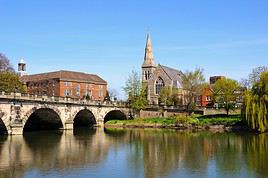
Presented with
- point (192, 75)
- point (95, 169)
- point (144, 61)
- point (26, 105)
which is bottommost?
point (95, 169)

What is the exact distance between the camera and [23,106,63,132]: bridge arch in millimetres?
62125

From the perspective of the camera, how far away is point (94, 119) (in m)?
76.4

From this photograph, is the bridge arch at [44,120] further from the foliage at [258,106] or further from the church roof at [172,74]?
the church roof at [172,74]

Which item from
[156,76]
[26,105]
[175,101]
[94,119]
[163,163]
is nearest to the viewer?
[163,163]

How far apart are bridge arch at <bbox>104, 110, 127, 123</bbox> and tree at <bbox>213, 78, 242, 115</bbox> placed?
21.7 meters

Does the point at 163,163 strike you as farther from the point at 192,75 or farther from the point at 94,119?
the point at 192,75

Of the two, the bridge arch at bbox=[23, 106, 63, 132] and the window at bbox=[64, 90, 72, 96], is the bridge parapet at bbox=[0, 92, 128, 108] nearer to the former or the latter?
the bridge arch at bbox=[23, 106, 63, 132]

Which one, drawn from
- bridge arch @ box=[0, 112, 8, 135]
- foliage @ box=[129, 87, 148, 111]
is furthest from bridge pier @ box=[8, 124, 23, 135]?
foliage @ box=[129, 87, 148, 111]

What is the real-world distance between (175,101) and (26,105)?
4877cm

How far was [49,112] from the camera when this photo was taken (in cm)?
6278

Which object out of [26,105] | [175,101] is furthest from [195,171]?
[175,101]

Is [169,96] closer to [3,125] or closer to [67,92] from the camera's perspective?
[67,92]

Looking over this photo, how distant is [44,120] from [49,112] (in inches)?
200

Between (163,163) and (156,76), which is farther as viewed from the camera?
(156,76)
